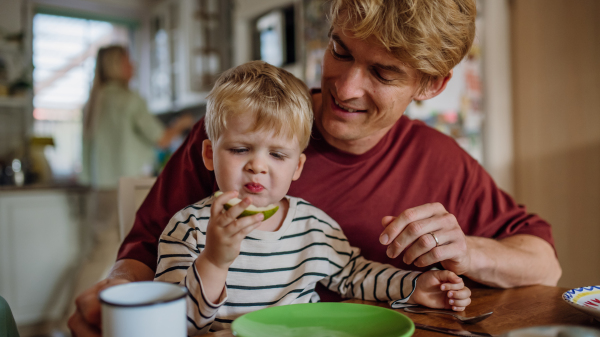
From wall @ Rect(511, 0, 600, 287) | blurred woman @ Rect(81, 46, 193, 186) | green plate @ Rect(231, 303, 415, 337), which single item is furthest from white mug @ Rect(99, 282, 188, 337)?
blurred woman @ Rect(81, 46, 193, 186)

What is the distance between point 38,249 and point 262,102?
3351 millimetres

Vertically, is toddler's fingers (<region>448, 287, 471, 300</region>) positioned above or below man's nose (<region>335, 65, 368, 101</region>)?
below

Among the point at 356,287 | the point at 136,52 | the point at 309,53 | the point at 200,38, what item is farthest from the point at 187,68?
the point at 356,287

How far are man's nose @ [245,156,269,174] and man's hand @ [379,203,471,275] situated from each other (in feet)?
0.84

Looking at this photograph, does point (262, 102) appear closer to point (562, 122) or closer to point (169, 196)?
point (169, 196)

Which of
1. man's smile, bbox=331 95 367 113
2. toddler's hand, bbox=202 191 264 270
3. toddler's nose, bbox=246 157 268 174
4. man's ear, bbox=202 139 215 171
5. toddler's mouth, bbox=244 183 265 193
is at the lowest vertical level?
toddler's hand, bbox=202 191 264 270

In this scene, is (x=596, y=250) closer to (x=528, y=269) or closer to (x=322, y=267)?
(x=528, y=269)

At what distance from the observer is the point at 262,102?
3.08 feet

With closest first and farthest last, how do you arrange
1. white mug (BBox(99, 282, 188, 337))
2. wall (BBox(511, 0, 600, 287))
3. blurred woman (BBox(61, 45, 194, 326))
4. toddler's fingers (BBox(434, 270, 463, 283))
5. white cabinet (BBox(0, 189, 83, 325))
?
1. white mug (BBox(99, 282, 188, 337))
2. toddler's fingers (BBox(434, 270, 463, 283))
3. wall (BBox(511, 0, 600, 287))
4. white cabinet (BBox(0, 189, 83, 325))
5. blurred woman (BBox(61, 45, 194, 326))

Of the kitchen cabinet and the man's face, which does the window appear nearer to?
the kitchen cabinet

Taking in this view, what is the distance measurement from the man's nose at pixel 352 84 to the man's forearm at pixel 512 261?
17.0 inches

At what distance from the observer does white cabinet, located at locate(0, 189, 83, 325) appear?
3400 millimetres

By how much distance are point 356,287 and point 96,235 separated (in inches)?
121

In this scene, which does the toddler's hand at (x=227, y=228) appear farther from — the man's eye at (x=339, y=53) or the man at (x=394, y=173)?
the man's eye at (x=339, y=53)
